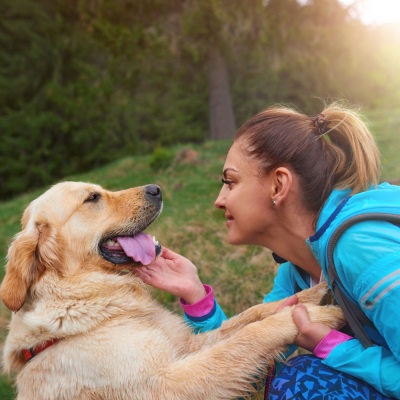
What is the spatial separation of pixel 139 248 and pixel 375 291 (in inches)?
58.8

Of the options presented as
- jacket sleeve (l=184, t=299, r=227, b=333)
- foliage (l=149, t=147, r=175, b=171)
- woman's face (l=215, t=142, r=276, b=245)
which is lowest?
foliage (l=149, t=147, r=175, b=171)

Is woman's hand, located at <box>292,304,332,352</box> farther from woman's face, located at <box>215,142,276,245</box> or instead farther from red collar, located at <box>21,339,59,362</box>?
red collar, located at <box>21,339,59,362</box>

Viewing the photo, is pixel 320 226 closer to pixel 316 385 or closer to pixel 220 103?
pixel 316 385

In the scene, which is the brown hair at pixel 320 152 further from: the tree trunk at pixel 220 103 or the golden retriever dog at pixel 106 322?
the tree trunk at pixel 220 103

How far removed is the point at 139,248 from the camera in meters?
2.94

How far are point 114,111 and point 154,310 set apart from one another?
13008 millimetres

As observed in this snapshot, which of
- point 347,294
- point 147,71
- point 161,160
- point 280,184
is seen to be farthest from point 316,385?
point 147,71

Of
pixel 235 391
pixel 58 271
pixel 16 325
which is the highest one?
pixel 58 271

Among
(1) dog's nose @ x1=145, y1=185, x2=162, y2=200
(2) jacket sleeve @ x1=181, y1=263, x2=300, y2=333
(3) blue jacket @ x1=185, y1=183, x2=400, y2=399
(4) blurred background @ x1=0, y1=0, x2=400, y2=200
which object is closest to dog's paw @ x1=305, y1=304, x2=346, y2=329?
(3) blue jacket @ x1=185, y1=183, x2=400, y2=399

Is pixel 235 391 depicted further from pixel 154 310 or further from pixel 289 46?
pixel 289 46

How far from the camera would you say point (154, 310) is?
280 cm

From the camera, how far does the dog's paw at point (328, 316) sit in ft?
7.63

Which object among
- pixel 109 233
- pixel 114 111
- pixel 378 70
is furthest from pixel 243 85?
pixel 109 233

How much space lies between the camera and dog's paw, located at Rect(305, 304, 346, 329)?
2324 mm
